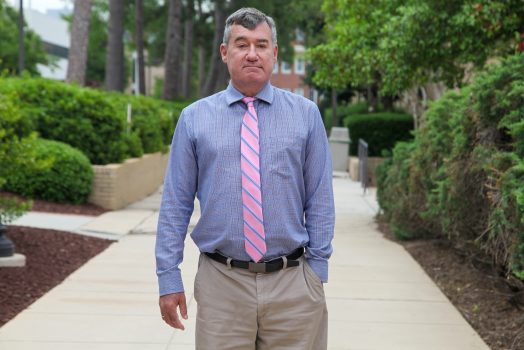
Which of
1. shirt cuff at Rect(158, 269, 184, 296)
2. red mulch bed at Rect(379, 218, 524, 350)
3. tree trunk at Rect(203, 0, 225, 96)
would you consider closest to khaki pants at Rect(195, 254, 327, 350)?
shirt cuff at Rect(158, 269, 184, 296)

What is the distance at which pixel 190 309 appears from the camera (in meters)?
7.89

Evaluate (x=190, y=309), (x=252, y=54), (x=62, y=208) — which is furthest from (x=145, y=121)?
(x=252, y=54)

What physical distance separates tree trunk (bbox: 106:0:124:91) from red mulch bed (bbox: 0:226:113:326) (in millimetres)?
16701

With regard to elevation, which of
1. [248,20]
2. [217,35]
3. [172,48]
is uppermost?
[217,35]

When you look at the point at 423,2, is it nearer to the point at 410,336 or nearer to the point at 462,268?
the point at 462,268

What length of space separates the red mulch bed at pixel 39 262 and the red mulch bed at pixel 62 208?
2.34m

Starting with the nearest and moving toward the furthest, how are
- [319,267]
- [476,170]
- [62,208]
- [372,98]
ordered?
[319,267], [476,170], [62,208], [372,98]

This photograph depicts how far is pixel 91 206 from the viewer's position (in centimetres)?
1525

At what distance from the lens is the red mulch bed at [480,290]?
7250 mm

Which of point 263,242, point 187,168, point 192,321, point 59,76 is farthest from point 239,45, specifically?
point 59,76

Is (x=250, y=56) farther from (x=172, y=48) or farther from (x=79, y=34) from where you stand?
(x=172, y=48)

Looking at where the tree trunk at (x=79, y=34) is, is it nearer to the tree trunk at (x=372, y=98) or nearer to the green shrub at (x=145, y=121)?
the green shrub at (x=145, y=121)

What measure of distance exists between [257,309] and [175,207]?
53 cm

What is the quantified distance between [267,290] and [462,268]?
6824 mm
